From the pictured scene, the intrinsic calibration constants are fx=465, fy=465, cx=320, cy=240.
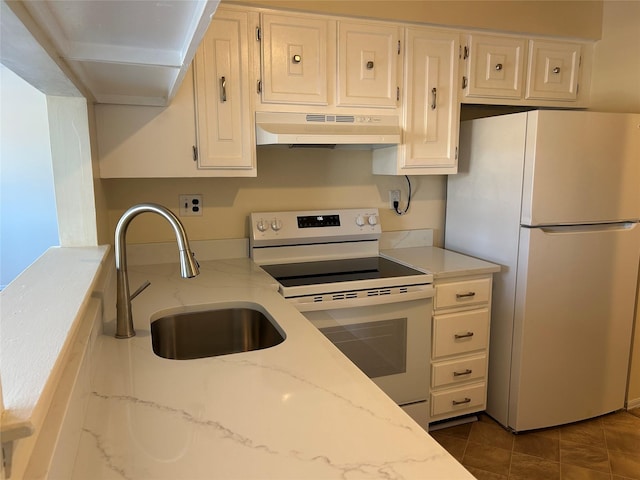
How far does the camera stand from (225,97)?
6.82 feet

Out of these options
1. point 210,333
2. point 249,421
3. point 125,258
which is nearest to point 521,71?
point 210,333

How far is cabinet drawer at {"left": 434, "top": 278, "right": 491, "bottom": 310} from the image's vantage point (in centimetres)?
228

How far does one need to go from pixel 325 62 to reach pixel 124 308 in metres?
1.46

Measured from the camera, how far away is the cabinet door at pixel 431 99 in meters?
2.34

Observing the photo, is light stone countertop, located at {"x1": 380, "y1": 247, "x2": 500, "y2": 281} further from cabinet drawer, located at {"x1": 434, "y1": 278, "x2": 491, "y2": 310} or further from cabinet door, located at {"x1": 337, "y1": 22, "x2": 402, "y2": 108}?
cabinet door, located at {"x1": 337, "y1": 22, "x2": 402, "y2": 108}

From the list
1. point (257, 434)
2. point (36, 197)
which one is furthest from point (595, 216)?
point (36, 197)

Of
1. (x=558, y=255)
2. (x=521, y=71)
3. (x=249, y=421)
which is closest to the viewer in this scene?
(x=249, y=421)

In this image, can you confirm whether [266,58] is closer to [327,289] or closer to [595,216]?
[327,289]

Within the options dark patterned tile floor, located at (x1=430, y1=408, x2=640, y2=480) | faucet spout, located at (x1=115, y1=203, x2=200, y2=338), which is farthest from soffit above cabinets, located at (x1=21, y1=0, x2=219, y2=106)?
dark patterned tile floor, located at (x1=430, y1=408, x2=640, y2=480)

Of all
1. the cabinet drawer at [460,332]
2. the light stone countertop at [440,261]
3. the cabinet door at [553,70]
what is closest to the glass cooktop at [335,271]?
the light stone countertop at [440,261]

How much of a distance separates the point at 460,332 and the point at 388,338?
0.42 meters

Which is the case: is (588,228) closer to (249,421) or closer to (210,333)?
(210,333)

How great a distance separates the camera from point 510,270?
2355 millimetres

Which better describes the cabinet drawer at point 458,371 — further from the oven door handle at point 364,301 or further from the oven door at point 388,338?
the oven door handle at point 364,301
